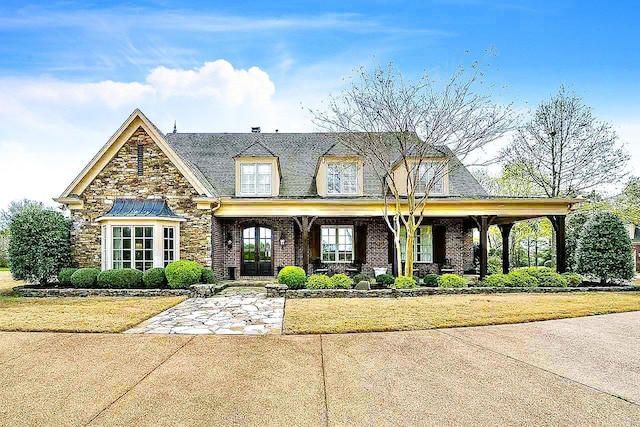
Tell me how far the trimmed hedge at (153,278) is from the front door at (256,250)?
394 cm

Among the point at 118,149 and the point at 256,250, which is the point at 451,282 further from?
the point at 118,149

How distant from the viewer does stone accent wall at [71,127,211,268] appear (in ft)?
43.3

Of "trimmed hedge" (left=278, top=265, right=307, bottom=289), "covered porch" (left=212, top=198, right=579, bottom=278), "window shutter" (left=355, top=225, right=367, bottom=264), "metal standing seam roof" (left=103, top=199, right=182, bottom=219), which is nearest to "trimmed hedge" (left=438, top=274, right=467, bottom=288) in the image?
"covered porch" (left=212, top=198, right=579, bottom=278)

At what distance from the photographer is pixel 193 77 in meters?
16.8

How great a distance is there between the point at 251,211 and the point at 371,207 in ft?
14.2

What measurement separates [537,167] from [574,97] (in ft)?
13.4

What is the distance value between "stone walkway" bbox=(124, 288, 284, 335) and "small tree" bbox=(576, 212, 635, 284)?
11.0 m

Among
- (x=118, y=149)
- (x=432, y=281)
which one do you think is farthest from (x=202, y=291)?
(x=432, y=281)

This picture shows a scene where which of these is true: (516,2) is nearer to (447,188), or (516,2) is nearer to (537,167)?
(447,188)

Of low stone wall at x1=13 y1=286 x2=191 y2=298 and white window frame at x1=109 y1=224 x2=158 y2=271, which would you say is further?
white window frame at x1=109 y1=224 x2=158 y2=271

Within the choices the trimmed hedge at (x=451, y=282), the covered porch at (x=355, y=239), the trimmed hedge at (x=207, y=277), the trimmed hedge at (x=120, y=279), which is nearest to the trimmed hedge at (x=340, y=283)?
the covered porch at (x=355, y=239)

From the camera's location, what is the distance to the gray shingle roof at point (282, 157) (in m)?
15.5

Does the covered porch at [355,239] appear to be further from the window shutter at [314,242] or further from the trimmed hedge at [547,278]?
the trimmed hedge at [547,278]

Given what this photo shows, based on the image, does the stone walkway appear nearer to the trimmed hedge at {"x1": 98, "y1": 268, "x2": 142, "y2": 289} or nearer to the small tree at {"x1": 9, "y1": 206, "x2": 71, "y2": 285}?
the trimmed hedge at {"x1": 98, "y1": 268, "x2": 142, "y2": 289}
